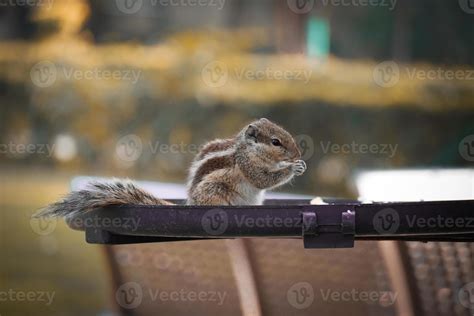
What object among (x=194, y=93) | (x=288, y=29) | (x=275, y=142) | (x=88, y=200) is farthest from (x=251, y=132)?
(x=288, y=29)

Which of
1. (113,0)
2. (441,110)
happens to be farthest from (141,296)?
(113,0)

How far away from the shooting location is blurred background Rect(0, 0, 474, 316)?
6.86 metres

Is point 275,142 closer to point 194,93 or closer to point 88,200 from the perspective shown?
point 88,200

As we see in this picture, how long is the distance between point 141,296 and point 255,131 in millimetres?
1063

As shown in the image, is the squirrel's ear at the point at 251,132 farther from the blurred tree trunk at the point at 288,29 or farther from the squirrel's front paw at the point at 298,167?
the blurred tree trunk at the point at 288,29

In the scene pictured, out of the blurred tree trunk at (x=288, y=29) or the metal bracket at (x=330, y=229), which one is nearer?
the metal bracket at (x=330, y=229)

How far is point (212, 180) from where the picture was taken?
8.89 ft

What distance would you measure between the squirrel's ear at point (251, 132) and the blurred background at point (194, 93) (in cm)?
364

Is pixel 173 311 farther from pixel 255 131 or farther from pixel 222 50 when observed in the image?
pixel 222 50

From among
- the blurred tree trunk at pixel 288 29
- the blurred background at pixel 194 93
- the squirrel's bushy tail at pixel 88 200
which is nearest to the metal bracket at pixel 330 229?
the squirrel's bushy tail at pixel 88 200

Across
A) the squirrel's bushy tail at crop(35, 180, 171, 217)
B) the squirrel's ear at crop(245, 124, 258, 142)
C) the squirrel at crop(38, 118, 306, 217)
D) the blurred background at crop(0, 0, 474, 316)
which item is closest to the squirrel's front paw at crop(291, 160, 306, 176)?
the squirrel at crop(38, 118, 306, 217)

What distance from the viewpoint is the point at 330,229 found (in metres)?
2.14

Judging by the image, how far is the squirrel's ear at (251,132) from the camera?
9.57ft

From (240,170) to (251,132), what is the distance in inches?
7.4
